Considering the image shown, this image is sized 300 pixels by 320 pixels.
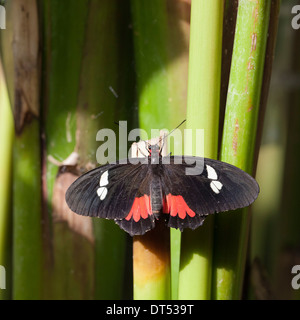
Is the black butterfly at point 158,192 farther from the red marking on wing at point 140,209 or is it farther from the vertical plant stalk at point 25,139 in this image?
the vertical plant stalk at point 25,139

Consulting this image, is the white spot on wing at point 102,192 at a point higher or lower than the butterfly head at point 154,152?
lower

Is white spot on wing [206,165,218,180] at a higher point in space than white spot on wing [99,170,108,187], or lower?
higher

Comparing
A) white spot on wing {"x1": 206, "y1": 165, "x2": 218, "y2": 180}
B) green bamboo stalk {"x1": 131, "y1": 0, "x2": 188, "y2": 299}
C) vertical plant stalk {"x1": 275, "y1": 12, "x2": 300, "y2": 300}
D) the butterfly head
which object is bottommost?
vertical plant stalk {"x1": 275, "y1": 12, "x2": 300, "y2": 300}

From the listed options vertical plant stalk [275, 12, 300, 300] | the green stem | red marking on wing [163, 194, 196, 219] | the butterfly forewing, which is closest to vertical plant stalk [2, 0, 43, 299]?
the green stem

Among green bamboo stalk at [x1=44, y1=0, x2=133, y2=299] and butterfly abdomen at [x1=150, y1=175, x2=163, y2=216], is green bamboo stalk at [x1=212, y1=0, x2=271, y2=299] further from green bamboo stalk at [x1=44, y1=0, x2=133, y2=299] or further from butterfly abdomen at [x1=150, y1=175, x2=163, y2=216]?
green bamboo stalk at [x1=44, y1=0, x2=133, y2=299]

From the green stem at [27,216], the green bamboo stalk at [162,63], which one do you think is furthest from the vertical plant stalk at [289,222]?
the green stem at [27,216]

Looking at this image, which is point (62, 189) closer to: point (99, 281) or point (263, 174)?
A: point (99, 281)

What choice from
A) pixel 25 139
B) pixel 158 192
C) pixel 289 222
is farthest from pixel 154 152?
pixel 289 222
